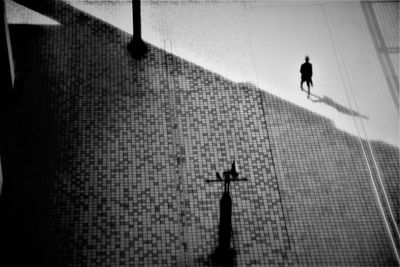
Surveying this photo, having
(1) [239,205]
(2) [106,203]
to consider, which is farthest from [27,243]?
(1) [239,205]

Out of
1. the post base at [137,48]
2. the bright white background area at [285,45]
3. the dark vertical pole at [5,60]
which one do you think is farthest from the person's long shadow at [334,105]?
the dark vertical pole at [5,60]

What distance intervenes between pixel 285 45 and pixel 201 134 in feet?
10.3

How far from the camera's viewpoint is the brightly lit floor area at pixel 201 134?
7996 millimetres

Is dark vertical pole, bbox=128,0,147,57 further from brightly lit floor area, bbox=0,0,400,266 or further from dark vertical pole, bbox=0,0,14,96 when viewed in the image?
dark vertical pole, bbox=0,0,14,96

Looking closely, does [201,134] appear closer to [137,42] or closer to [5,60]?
[137,42]

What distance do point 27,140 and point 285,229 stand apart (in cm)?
488

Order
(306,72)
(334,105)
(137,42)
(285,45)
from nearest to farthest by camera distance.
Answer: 1. (306,72)
2. (334,105)
3. (137,42)
4. (285,45)

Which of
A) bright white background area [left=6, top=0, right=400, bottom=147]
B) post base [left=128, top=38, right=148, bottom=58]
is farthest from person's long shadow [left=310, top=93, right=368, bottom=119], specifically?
post base [left=128, top=38, right=148, bottom=58]

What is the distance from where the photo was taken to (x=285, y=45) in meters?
10.8

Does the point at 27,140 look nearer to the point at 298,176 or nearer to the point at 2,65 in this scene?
the point at 2,65

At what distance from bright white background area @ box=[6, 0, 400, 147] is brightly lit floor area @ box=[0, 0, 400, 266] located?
0.03 m

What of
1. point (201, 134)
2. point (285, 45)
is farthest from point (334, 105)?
point (201, 134)

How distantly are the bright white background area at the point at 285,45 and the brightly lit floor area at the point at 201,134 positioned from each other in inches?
1.3

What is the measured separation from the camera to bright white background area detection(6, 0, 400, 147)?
32.5ft
